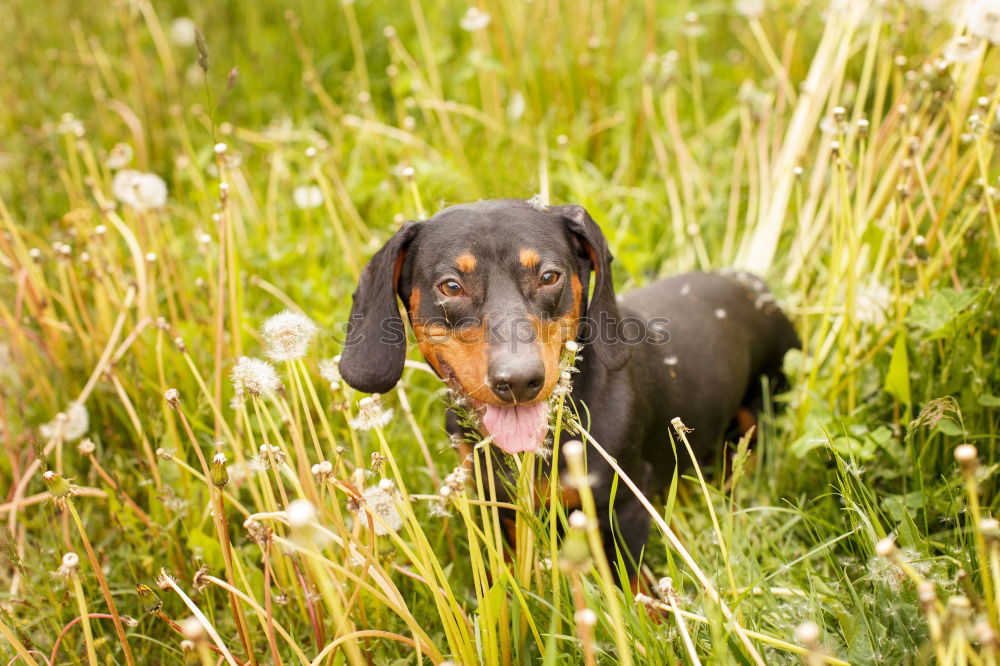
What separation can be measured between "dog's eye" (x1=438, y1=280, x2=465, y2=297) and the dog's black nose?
303 millimetres

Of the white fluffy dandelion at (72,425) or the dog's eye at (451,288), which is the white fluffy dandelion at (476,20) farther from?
the white fluffy dandelion at (72,425)

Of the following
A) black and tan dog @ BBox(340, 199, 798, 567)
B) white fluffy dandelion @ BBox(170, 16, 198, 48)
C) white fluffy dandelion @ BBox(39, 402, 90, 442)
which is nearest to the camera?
black and tan dog @ BBox(340, 199, 798, 567)

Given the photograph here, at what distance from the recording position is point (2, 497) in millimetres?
2775

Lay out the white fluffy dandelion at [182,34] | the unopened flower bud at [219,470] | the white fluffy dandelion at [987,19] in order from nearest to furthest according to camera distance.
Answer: the unopened flower bud at [219,470]
the white fluffy dandelion at [987,19]
the white fluffy dandelion at [182,34]

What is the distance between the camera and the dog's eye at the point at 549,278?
206 cm

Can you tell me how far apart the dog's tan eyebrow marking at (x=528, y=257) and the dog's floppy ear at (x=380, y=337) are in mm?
330

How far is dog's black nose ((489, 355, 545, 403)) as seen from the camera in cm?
178

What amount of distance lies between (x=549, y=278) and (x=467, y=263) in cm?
21

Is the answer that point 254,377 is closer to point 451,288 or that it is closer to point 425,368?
point 451,288

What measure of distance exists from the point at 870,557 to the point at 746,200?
2462 millimetres

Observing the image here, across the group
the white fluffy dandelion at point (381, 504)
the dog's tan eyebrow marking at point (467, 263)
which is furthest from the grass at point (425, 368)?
the dog's tan eyebrow marking at point (467, 263)

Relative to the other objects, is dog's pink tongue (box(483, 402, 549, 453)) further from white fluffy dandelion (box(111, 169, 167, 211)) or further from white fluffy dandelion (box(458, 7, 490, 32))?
white fluffy dandelion (box(458, 7, 490, 32))

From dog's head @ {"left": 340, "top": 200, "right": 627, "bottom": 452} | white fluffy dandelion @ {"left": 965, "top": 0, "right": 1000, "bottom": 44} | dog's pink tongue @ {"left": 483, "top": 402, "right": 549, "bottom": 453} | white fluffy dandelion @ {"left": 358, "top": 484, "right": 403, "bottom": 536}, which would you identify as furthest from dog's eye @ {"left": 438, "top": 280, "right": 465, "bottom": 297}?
white fluffy dandelion @ {"left": 965, "top": 0, "right": 1000, "bottom": 44}

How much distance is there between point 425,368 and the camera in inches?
97.9
